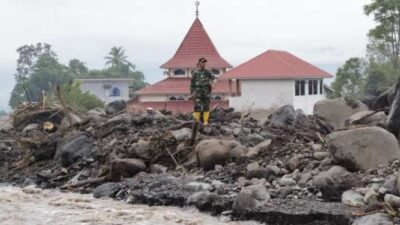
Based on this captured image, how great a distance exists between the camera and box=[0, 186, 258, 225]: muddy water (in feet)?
34.6

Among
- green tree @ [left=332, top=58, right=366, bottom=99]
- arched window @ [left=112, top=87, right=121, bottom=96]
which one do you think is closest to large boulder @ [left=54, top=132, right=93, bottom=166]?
green tree @ [left=332, top=58, right=366, bottom=99]

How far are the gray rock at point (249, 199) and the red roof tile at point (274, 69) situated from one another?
81.5 feet

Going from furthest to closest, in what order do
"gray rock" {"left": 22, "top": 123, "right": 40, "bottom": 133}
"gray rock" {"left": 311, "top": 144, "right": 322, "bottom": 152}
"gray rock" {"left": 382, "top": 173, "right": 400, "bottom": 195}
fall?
"gray rock" {"left": 22, "top": 123, "right": 40, "bottom": 133}
"gray rock" {"left": 311, "top": 144, "right": 322, "bottom": 152}
"gray rock" {"left": 382, "top": 173, "right": 400, "bottom": 195}

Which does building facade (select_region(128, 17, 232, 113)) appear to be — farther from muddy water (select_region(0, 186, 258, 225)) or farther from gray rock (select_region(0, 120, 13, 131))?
muddy water (select_region(0, 186, 258, 225))

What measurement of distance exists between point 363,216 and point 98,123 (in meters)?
10.9

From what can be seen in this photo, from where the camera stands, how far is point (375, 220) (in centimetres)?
862

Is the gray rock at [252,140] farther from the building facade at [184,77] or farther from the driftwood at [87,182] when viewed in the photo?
the building facade at [184,77]

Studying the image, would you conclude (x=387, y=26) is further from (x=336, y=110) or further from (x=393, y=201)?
(x=393, y=201)

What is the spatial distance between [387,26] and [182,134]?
2695 cm

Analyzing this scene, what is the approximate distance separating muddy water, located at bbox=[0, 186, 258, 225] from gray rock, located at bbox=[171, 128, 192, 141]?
281 centimetres

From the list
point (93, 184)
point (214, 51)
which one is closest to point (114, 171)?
point (93, 184)

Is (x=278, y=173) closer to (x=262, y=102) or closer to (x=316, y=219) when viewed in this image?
(x=316, y=219)

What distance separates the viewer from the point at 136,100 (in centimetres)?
3909

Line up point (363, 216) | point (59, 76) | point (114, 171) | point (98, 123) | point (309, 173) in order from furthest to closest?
point (59, 76) < point (98, 123) < point (114, 171) < point (309, 173) < point (363, 216)
